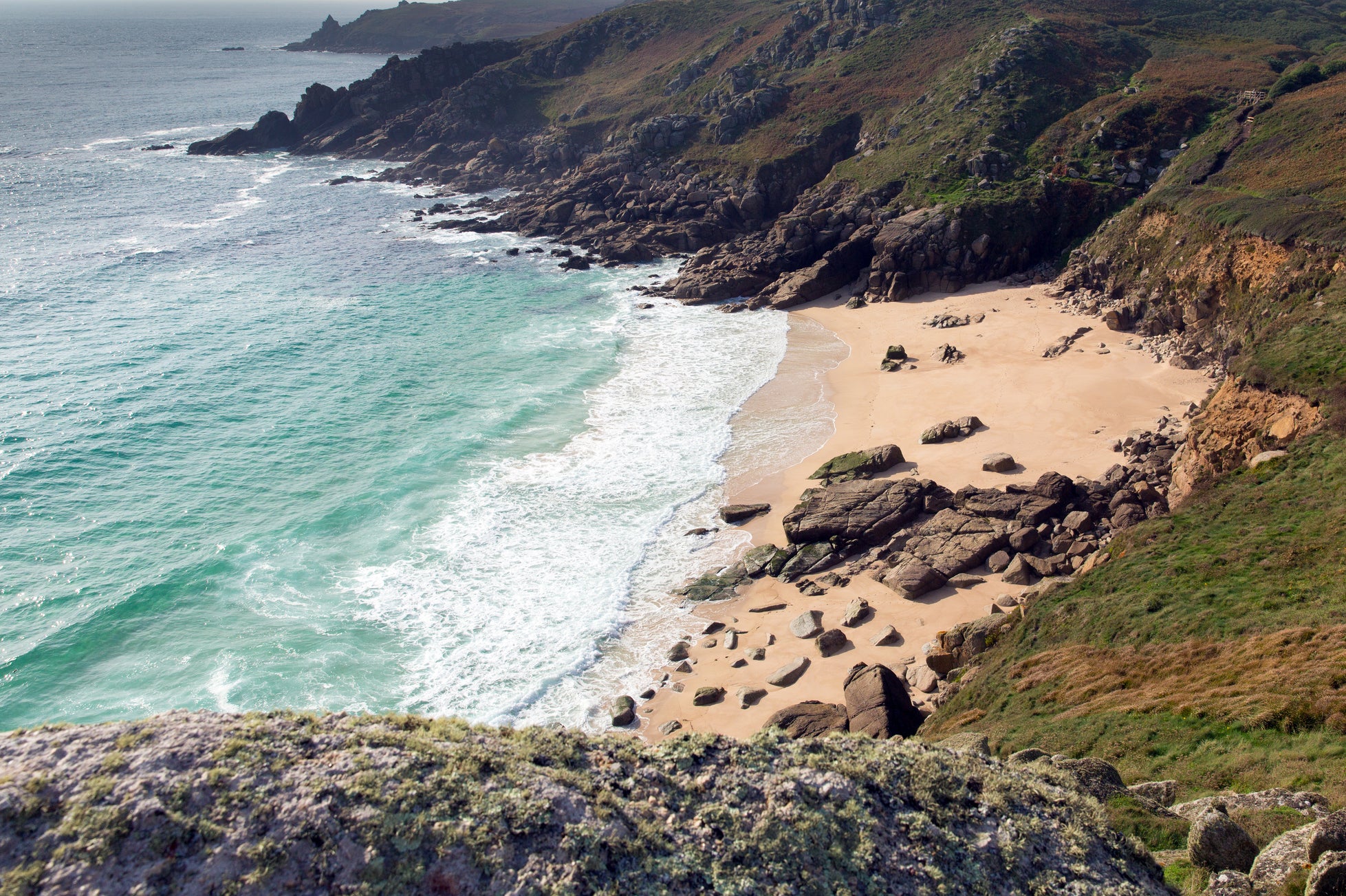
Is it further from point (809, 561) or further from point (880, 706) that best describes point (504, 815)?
point (809, 561)

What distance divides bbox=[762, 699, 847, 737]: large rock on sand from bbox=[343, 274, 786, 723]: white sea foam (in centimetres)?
639

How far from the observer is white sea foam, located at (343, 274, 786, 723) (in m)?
25.4

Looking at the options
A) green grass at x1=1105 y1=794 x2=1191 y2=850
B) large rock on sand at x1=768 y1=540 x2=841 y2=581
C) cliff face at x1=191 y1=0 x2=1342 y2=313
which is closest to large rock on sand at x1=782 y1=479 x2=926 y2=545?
large rock on sand at x1=768 y1=540 x2=841 y2=581

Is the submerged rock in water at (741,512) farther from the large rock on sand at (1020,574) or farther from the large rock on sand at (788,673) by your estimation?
the large rock on sand at (1020,574)

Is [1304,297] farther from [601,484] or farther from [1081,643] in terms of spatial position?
[601,484]

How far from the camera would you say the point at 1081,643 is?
20.2 metres

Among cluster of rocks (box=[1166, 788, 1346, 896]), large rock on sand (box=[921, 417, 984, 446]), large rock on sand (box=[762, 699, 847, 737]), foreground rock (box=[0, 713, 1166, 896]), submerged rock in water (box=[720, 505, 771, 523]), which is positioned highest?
foreground rock (box=[0, 713, 1166, 896])

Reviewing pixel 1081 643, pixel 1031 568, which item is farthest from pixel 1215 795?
pixel 1031 568

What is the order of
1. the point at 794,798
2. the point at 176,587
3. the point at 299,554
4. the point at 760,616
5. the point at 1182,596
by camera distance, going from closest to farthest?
the point at 794,798, the point at 1182,596, the point at 760,616, the point at 176,587, the point at 299,554

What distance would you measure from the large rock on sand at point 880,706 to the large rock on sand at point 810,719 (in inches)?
14.7

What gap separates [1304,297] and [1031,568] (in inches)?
769

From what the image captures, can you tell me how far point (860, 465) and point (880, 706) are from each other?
1604 cm

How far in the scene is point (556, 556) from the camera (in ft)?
102

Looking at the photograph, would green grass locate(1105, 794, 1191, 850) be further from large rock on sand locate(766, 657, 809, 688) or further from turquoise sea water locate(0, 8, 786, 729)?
turquoise sea water locate(0, 8, 786, 729)
